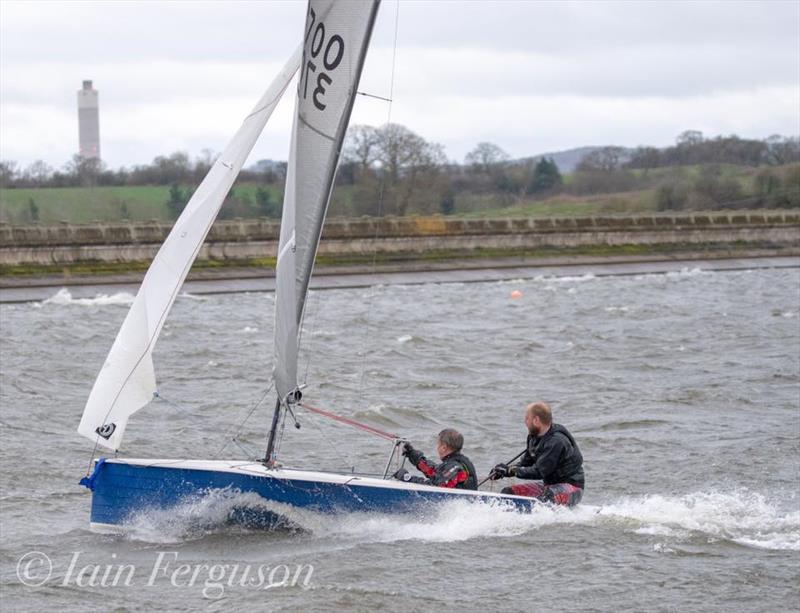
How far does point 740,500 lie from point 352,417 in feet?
23.2

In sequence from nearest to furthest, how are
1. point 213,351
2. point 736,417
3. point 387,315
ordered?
point 736,417 → point 213,351 → point 387,315

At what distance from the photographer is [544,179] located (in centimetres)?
10525

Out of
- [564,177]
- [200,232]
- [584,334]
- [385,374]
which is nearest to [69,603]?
[200,232]

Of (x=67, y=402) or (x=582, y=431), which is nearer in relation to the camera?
(x=582, y=431)

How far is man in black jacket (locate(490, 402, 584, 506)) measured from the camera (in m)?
12.6

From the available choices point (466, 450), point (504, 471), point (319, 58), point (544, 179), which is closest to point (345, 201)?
point (544, 179)

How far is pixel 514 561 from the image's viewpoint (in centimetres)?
1170

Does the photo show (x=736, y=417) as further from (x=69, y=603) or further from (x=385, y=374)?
(x=69, y=603)

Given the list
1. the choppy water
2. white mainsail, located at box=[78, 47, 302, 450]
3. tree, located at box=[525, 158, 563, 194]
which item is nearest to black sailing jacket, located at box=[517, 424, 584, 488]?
the choppy water

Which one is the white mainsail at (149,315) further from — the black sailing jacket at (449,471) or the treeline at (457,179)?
the treeline at (457,179)

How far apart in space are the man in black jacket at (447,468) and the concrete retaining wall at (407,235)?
110 ft

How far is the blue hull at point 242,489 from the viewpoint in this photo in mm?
11758

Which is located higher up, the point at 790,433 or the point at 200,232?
the point at 200,232

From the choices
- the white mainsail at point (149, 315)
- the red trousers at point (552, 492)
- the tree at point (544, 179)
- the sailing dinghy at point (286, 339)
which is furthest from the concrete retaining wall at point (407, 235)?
the sailing dinghy at point (286, 339)
